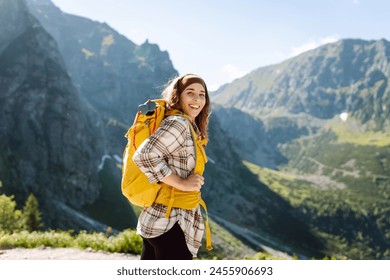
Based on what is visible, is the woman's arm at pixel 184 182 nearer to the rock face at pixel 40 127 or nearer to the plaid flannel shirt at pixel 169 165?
the plaid flannel shirt at pixel 169 165

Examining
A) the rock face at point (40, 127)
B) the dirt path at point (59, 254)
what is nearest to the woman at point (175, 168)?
the dirt path at point (59, 254)

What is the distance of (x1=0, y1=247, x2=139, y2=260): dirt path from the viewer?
11.1 m

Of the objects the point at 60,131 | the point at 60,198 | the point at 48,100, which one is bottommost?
the point at 60,198

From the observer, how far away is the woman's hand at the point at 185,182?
429cm

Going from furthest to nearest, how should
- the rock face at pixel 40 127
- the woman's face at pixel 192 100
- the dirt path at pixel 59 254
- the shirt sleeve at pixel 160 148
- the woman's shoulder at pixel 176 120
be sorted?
the rock face at pixel 40 127, the dirt path at pixel 59 254, the woman's face at pixel 192 100, the woman's shoulder at pixel 176 120, the shirt sleeve at pixel 160 148

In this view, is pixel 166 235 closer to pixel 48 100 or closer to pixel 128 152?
pixel 128 152

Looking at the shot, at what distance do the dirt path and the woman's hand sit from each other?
7.98 meters

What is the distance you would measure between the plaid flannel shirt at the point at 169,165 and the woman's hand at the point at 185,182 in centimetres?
8

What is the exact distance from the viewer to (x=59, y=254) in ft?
37.6

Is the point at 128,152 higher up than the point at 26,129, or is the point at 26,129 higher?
the point at 128,152

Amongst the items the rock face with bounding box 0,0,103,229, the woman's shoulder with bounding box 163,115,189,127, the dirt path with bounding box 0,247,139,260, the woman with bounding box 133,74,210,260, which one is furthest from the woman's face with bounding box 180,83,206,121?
the rock face with bounding box 0,0,103,229
